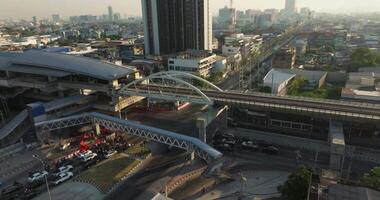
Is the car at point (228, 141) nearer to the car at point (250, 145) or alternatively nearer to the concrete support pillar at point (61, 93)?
the car at point (250, 145)

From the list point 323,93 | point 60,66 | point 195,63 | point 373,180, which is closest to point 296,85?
point 323,93

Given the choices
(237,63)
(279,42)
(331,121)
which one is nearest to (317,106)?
(331,121)

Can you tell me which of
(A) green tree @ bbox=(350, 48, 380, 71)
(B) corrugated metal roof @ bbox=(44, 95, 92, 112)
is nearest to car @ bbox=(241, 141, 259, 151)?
(B) corrugated metal roof @ bbox=(44, 95, 92, 112)

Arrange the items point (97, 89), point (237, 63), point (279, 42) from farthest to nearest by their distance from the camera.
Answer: point (279, 42), point (237, 63), point (97, 89)

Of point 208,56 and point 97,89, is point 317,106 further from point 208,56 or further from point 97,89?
point 208,56

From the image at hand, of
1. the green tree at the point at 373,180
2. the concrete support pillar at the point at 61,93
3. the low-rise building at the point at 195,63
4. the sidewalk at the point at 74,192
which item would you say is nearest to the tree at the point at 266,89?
the low-rise building at the point at 195,63

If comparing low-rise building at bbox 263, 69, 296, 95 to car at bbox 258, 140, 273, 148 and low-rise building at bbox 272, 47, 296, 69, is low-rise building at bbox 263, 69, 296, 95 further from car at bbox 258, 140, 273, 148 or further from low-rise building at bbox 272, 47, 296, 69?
car at bbox 258, 140, 273, 148

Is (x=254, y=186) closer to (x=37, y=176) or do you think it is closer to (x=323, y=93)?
(x=37, y=176)
